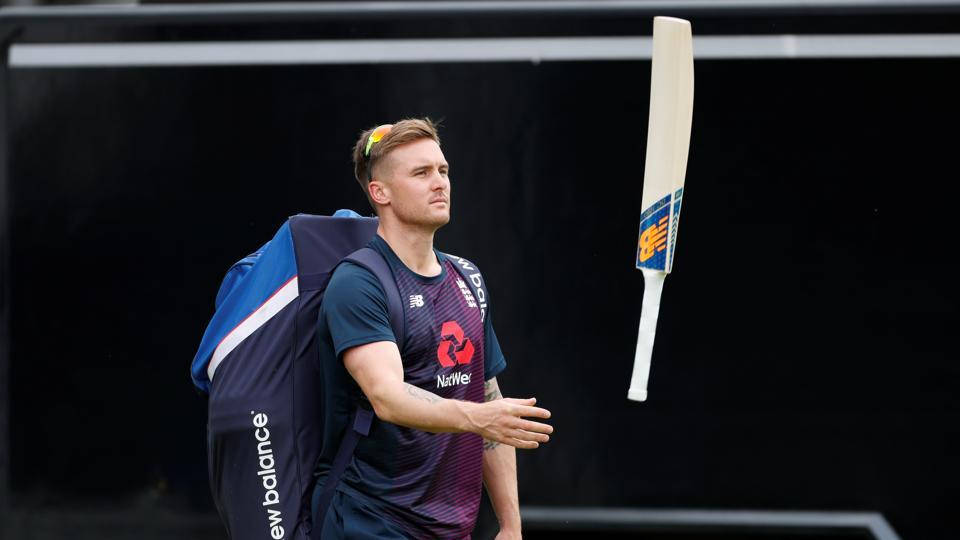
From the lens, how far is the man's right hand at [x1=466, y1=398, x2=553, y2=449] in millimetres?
2508

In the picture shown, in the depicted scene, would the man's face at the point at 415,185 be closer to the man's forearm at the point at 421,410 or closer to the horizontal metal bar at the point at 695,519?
the man's forearm at the point at 421,410

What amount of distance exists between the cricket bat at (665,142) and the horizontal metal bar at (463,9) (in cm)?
110

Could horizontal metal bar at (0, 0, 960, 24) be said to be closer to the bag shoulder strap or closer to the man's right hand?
the bag shoulder strap

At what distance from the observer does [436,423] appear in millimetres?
2555

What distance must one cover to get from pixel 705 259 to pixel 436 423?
6.02ft

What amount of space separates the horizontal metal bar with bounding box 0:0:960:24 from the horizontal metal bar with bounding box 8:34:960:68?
0.29 ft

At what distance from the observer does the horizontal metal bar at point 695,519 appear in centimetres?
409

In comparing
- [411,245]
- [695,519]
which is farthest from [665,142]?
[695,519]

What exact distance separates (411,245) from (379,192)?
0.15 meters

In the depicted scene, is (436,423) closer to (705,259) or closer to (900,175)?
(705,259)

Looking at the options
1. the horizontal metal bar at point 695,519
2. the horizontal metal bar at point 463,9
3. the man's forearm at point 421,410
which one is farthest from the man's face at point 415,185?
the horizontal metal bar at point 695,519

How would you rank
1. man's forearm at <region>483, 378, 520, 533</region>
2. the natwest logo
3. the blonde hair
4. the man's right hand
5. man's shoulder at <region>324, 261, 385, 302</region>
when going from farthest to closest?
man's forearm at <region>483, 378, 520, 533</region>
the blonde hair
the natwest logo
man's shoulder at <region>324, 261, 385, 302</region>
the man's right hand

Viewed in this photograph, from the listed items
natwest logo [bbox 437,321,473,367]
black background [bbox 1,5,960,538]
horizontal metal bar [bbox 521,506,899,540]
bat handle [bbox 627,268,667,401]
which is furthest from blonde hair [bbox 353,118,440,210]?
horizontal metal bar [bbox 521,506,899,540]

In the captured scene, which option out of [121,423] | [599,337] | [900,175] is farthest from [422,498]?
[900,175]
